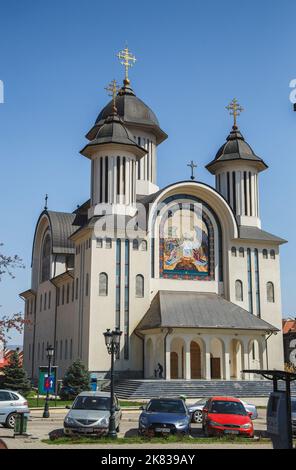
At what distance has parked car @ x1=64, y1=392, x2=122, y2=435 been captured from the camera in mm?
16562

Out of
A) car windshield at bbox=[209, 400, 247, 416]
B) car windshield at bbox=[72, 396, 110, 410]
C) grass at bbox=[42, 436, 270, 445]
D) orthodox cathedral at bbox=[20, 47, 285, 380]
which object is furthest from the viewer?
orthodox cathedral at bbox=[20, 47, 285, 380]

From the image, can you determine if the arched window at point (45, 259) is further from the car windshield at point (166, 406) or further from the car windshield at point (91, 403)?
the car windshield at point (166, 406)

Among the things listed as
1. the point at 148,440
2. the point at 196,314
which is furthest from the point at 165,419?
the point at 196,314

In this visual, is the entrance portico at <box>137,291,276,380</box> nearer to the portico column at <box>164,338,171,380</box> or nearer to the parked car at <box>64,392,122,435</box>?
the portico column at <box>164,338,171,380</box>

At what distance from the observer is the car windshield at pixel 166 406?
57.9ft

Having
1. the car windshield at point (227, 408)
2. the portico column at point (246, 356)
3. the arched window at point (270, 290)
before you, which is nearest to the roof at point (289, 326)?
the arched window at point (270, 290)

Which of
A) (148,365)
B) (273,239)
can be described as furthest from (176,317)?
(273,239)

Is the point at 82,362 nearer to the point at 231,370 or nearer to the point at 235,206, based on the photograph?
the point at 231,370

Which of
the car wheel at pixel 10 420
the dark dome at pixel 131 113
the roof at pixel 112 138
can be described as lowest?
the car wheel at pixel 10 420

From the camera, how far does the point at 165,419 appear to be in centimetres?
1681

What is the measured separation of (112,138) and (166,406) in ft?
81.8

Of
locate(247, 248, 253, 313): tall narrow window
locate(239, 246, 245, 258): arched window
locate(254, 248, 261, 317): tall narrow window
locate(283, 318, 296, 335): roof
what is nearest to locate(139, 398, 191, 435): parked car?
locate(247, 248, 253, 313): tall narrow window

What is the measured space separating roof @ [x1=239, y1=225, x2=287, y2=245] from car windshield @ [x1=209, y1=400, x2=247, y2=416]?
2265 cm
